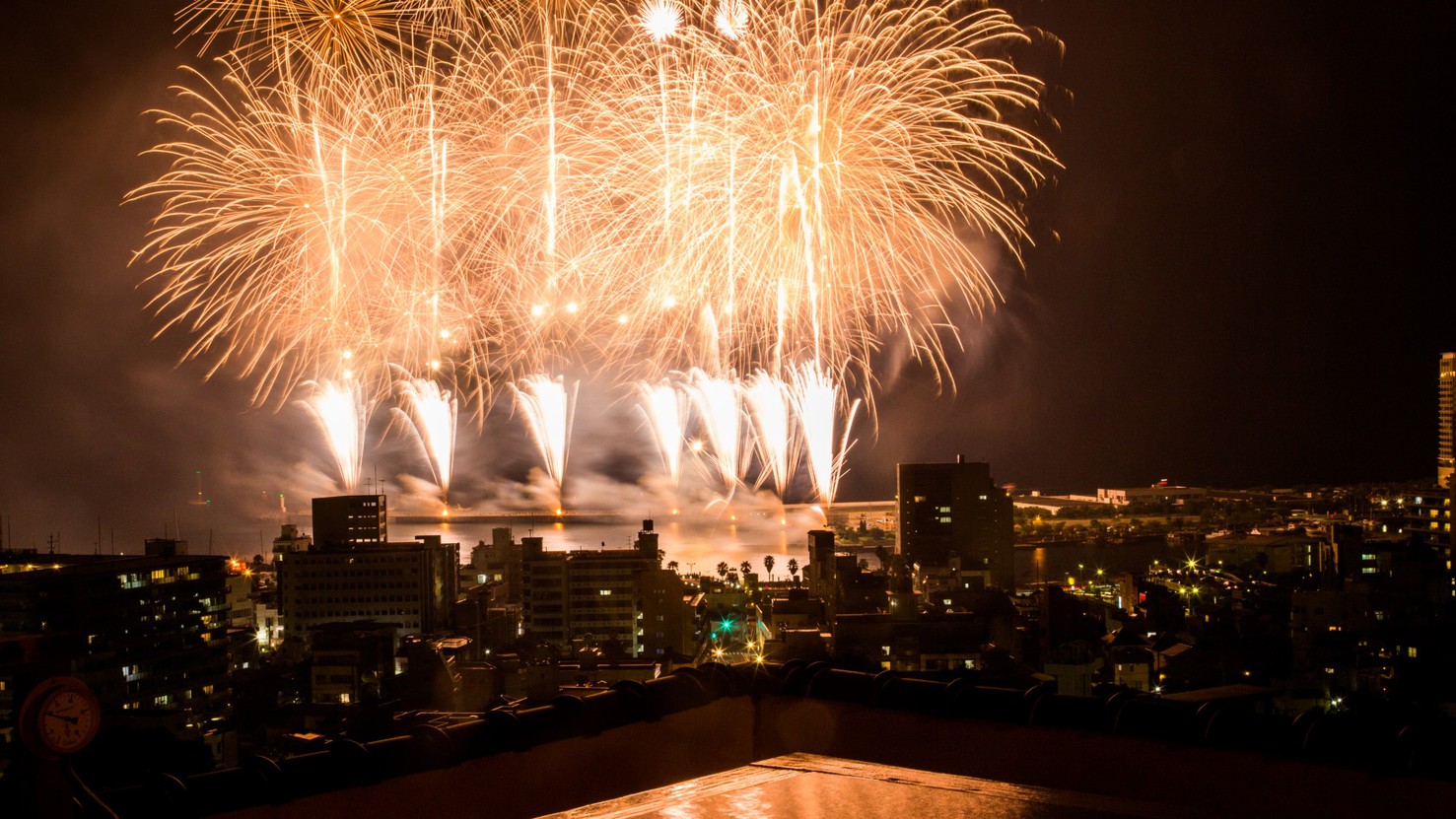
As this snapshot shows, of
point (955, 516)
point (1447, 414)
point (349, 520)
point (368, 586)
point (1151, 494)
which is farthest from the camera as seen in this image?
point (1151, 494)

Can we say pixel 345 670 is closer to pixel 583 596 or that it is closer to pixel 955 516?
pixel 583 596

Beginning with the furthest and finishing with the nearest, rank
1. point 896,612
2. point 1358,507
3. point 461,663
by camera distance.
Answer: point 1358,507, point 896,612, point 461,663

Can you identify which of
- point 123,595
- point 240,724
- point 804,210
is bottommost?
point 240,724

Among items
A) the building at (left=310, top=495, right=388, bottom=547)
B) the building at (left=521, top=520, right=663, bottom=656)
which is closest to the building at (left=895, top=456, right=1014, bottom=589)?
the building at (left=521, top=520, right=663, bottom=656)

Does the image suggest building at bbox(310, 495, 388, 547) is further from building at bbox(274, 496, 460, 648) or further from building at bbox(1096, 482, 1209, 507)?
building at bbox(1096, 482, 1209, 507)

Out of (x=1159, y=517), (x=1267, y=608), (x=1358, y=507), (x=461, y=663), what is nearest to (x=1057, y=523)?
(x=1159, y=517)

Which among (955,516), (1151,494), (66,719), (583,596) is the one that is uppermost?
(66,719)

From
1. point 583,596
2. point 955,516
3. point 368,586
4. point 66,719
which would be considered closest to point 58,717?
point 66,719

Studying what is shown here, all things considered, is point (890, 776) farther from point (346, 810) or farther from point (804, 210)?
point (804, 210)
